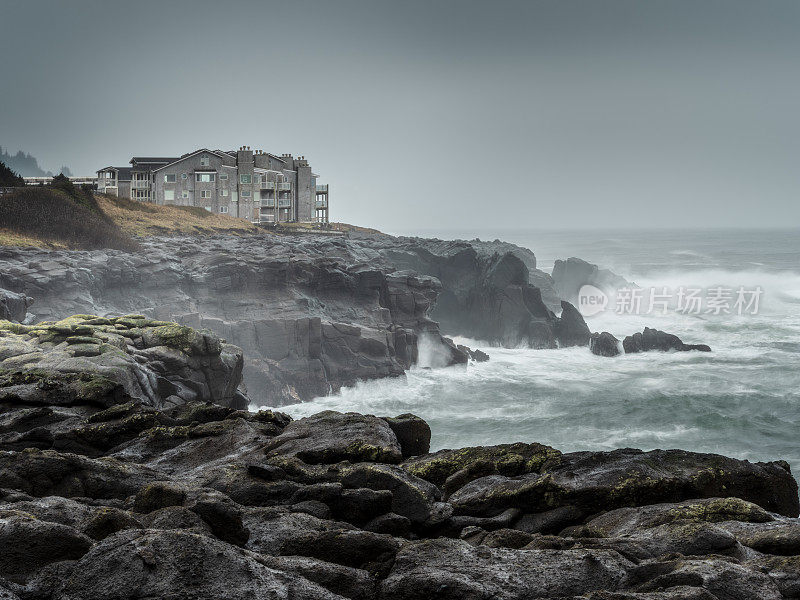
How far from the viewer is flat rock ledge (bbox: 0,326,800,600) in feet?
22.9

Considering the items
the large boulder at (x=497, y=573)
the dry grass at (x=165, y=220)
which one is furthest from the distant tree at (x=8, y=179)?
the large boulder at (x=497, y=573)

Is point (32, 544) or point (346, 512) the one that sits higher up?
point (32, 544)

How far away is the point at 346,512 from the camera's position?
1114cm

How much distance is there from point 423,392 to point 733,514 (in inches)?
1649

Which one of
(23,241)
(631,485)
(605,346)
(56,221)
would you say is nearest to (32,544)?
(631,485)

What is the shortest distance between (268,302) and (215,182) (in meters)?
57.9

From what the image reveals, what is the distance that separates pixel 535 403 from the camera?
161 feet

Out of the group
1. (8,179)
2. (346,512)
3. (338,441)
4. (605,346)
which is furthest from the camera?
(8,179)

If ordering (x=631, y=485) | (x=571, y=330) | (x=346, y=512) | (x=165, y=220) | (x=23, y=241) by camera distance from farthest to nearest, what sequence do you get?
(x=165, y=220)
(x=571, y=330)
(x=23, y=241)
(x=631, y=485)
(x=346, y=512)

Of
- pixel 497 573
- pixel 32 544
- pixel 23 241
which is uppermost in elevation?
pixel 23 241

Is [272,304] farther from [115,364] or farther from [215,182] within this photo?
[215,182]

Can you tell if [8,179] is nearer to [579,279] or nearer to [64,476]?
[64,476]

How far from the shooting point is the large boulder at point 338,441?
14444mm

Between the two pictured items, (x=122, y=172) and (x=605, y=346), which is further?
(x=122, y=172)
